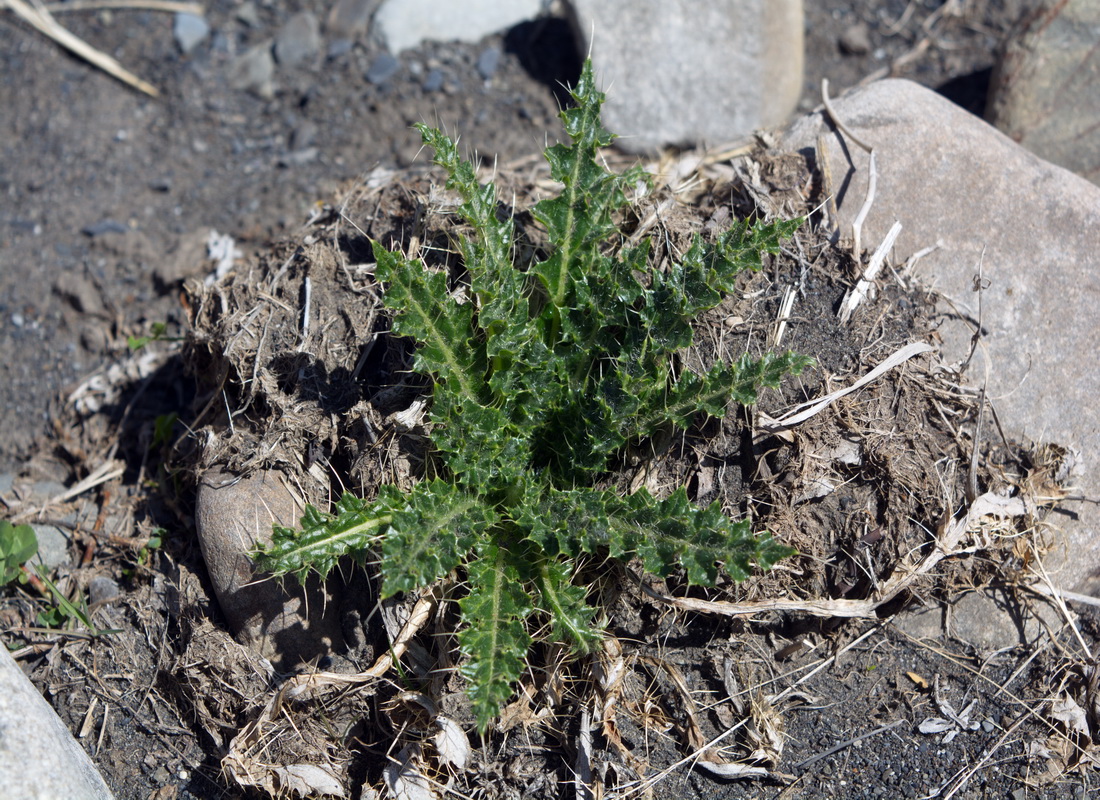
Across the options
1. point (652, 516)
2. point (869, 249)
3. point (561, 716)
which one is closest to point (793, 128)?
point (869, 249)

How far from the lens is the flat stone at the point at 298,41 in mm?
5301

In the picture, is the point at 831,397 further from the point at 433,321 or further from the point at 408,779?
the point at 408,779

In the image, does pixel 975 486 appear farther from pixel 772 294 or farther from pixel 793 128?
pixel 793 128

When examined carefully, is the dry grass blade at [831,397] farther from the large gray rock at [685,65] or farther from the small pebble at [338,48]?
the small pebble at [338,48]

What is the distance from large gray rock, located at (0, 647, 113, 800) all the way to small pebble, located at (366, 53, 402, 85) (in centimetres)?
387

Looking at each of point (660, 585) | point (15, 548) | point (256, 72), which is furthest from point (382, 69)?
point (660, 585)

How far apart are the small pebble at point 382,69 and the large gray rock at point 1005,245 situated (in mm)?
2773

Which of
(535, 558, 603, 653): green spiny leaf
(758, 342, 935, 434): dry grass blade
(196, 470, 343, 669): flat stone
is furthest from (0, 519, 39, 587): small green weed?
(758, 342, 935, 434): dry grass blade

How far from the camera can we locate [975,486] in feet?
9.78

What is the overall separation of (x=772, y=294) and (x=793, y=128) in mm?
1033

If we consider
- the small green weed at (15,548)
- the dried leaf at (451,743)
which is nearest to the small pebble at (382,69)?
the small green weed at (15,548)

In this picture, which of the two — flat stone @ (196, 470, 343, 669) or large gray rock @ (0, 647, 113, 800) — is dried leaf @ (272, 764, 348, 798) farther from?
large gray rock @ (0, 647, 113, 800)

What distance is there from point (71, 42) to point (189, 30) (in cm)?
72

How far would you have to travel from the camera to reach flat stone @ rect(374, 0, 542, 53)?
5.34 meters
